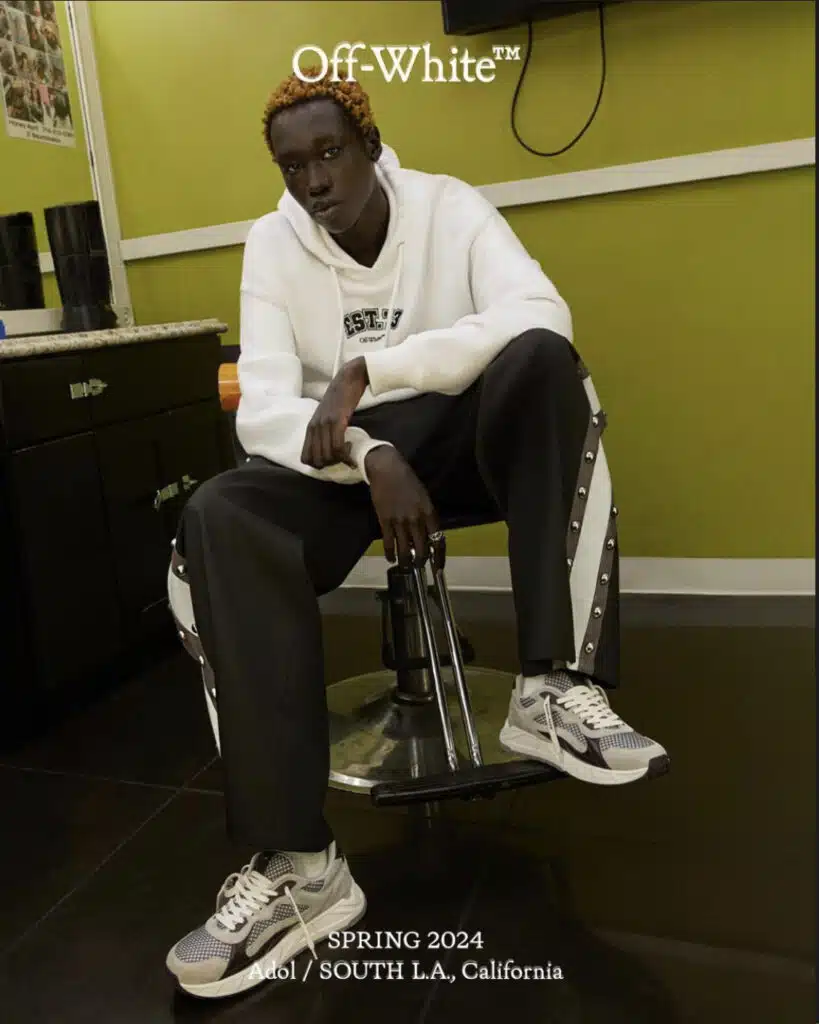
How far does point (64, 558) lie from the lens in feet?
6.25

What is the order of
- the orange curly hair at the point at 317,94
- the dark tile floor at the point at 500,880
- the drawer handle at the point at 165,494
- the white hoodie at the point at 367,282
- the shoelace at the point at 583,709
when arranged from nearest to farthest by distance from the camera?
the dark tile floor at the point at 500,880 < the shoelace at the point at 583,709 < the orange curly hair at the point at 317,94 < the white hoodie at the point at 367,282 < the drawer handle at the point at 165,494

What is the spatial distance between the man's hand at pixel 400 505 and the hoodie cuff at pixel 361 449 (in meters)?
0.01

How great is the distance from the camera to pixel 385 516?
116 cm

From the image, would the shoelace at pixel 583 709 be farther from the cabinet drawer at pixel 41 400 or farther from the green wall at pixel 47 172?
the green wall at pixel 47 172

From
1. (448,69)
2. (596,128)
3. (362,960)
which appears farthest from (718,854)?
(448,69)

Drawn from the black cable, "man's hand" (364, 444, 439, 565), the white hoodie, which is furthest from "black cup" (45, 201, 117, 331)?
"man's hand" (364, 444, 439, 565)

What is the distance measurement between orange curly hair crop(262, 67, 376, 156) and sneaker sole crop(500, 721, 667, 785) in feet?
3.00

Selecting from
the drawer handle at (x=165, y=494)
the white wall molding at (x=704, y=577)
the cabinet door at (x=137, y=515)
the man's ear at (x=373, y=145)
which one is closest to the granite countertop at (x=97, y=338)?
the cabinet door at (x=137, y=515)

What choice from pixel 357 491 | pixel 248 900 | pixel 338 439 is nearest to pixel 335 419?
pixel 338 439

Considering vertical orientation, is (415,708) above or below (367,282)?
below

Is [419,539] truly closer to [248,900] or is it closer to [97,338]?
[248,900]

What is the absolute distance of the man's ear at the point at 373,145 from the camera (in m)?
1.38

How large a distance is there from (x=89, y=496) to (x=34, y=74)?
1.26 meters

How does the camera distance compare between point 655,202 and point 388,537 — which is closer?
point 388,537
